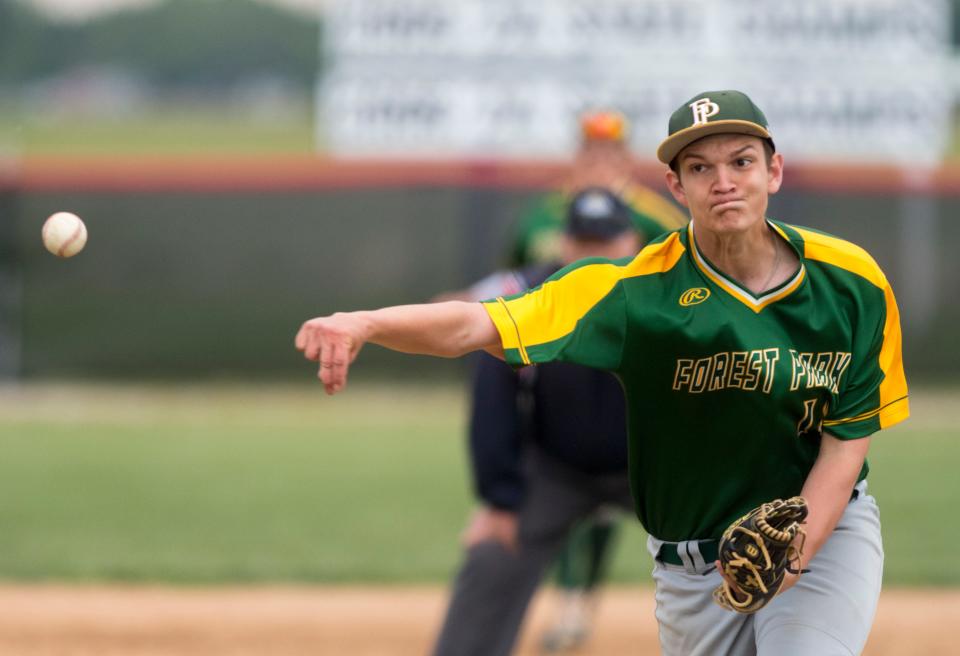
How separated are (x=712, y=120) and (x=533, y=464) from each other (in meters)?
2.14

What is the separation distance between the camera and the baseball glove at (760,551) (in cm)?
287

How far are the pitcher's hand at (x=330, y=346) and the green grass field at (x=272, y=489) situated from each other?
14.8 feet

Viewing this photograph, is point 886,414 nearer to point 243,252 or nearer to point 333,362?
point 333,362

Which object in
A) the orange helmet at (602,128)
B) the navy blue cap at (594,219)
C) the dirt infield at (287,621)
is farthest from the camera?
the orange helmet at (602,128)

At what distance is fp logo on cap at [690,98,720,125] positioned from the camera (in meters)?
2.97

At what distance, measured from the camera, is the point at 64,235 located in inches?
132

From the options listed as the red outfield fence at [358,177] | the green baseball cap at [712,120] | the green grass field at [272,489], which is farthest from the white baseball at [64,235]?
the red outfield fence at [358,177]

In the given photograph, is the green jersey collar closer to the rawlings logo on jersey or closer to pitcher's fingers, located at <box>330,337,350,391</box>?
the rawlings logo on jersey

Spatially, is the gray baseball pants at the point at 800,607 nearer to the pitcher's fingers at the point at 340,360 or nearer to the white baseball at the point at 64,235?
the pitcher's fingers at the point at 340,360

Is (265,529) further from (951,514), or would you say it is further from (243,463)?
(951,514)

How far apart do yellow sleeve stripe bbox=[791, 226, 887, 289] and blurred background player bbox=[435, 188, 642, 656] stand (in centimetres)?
137

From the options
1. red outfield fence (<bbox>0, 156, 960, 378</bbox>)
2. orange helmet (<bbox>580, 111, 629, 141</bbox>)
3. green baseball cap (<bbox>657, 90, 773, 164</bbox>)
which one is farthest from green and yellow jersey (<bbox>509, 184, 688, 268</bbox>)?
red outfield fence (<bbox>0, 156, 960, 378</bbox>)

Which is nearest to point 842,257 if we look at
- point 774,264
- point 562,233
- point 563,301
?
point 774,264

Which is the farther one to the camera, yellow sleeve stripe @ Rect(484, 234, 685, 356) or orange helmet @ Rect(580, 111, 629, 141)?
orange helmet @ Rect(580, 111, 629, 141)
